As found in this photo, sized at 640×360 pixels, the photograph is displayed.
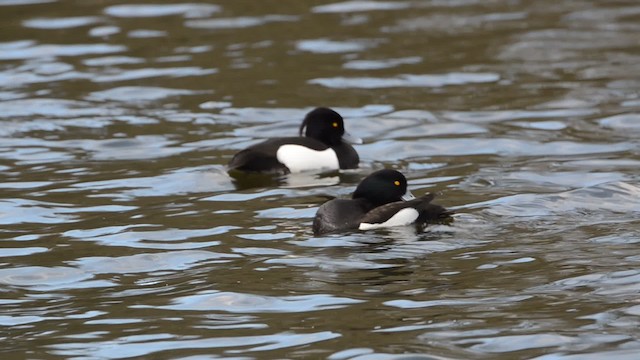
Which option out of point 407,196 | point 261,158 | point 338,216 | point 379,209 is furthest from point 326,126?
point 338,216

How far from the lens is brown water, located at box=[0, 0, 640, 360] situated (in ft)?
24.7

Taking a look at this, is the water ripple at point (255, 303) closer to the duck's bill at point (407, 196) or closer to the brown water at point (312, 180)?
the brown water at point (312, 180)

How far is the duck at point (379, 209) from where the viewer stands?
9719mm

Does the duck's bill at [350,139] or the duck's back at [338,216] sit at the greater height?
the duck's back at [338,216]

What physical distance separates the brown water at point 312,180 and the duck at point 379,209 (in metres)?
0.14

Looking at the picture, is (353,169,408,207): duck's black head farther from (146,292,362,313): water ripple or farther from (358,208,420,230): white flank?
(146,292,362,313): water ripple

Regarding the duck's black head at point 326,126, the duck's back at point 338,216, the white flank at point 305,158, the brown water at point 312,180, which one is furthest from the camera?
the duck's black head at point 326,126

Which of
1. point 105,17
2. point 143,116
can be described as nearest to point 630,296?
point 143,116

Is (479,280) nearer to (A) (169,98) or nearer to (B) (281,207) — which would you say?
(B) (281,207)

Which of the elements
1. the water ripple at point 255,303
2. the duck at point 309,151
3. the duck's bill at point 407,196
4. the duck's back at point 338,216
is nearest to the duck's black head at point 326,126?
the duck at point 309,151

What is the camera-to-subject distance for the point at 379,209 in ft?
32.4

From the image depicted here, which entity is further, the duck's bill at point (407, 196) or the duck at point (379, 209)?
the duck's bill at point (407, 196)

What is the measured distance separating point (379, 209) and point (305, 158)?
248cm

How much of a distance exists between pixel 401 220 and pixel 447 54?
277 inches
